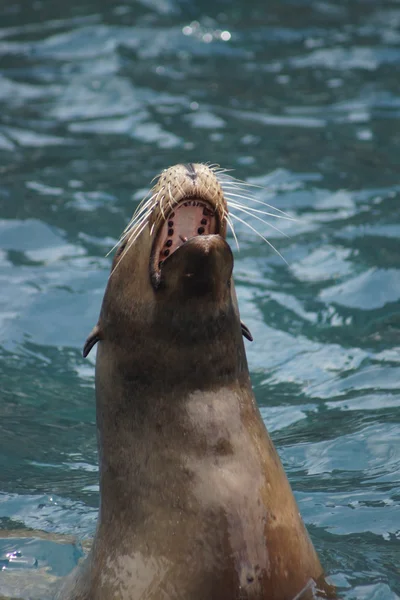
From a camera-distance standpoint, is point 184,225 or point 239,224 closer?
point 184,225

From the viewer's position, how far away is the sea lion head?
3.96 m

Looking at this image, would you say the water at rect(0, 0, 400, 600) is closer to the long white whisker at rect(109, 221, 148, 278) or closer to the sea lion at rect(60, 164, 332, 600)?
the sea lion at rect(60, 164, 332, 600)

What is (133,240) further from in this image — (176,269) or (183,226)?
(176,269)

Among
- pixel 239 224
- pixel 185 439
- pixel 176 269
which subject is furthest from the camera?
pixel 239 224

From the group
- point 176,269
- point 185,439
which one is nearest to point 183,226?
point 176,269

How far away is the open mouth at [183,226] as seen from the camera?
4.18 m

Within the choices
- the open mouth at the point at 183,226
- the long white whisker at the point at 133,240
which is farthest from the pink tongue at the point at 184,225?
the long white whisker at the point at 133,240

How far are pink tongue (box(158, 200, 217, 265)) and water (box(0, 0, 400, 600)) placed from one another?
150cm

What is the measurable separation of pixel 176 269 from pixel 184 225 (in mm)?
370

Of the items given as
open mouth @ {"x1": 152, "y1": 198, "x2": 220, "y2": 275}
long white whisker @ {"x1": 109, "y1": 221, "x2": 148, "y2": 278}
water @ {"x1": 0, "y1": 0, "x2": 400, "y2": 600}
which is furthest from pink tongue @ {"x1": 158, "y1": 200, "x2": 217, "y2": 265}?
water @ {"x1": 0, "y1": 0, "x2": 400, "y2": 600}

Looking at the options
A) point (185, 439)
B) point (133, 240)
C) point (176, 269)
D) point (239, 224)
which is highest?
point (239, 224)

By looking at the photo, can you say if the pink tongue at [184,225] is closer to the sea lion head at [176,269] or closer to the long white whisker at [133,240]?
the sea lion head at [176,269]

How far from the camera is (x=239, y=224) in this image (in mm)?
9438

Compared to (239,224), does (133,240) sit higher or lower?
lower
